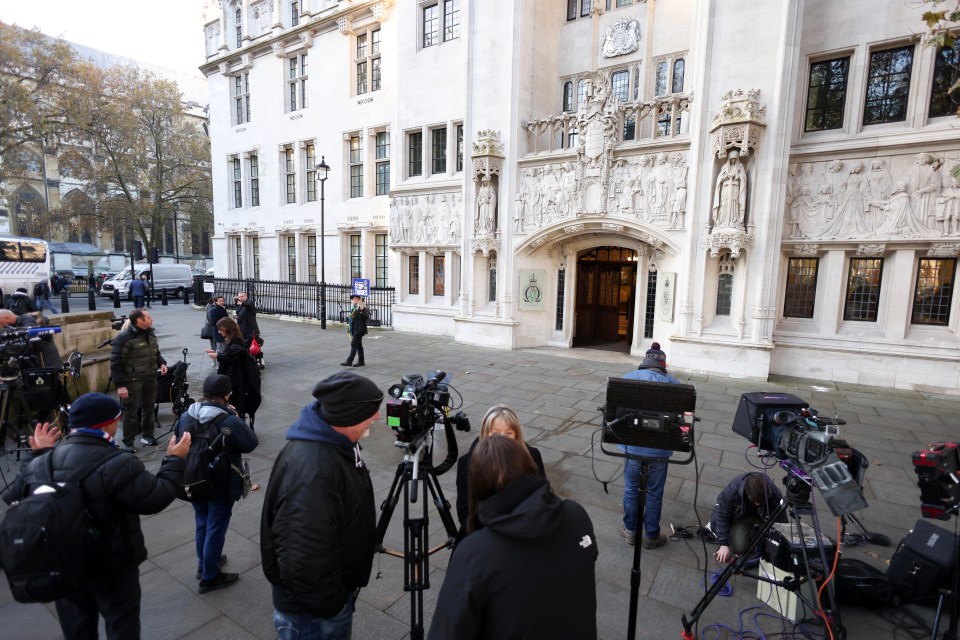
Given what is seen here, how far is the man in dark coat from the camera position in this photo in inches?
230

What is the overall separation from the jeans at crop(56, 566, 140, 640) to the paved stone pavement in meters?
0.56

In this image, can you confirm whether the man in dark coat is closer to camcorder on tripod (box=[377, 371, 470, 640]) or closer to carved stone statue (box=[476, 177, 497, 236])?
camcorder on tripod (box=[377, 371, 470, 640])

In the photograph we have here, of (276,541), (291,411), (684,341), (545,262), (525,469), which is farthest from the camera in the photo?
(545,262)

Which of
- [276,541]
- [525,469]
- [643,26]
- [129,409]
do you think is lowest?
[129,409]

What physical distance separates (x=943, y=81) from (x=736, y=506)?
38.0ft

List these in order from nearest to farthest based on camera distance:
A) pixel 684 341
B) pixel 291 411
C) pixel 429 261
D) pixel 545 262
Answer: pixel 291 411
pixel 684 341
pixel 545 262
pixel 429 261

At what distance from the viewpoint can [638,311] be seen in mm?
13227

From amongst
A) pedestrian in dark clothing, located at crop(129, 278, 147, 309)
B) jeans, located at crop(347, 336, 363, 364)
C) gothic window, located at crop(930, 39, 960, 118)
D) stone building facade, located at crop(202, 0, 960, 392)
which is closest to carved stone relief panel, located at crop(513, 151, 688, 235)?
stone building facade, located at crop(202, 0, 960, 392)

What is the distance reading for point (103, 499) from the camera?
2.43m

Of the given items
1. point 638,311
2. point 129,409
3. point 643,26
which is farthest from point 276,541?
point 643,26

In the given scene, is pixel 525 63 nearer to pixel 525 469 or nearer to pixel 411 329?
pixel 411 329

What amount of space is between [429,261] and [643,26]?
31.9 feet

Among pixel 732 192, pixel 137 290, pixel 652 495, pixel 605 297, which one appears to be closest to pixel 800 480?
pixel 652 495

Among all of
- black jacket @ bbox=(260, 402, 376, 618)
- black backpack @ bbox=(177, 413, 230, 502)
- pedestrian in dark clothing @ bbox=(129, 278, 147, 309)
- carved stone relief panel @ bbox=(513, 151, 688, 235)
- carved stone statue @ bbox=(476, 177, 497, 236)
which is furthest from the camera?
pedestrian in dark clothing @ bbox=(129, 278, 147, 309)
